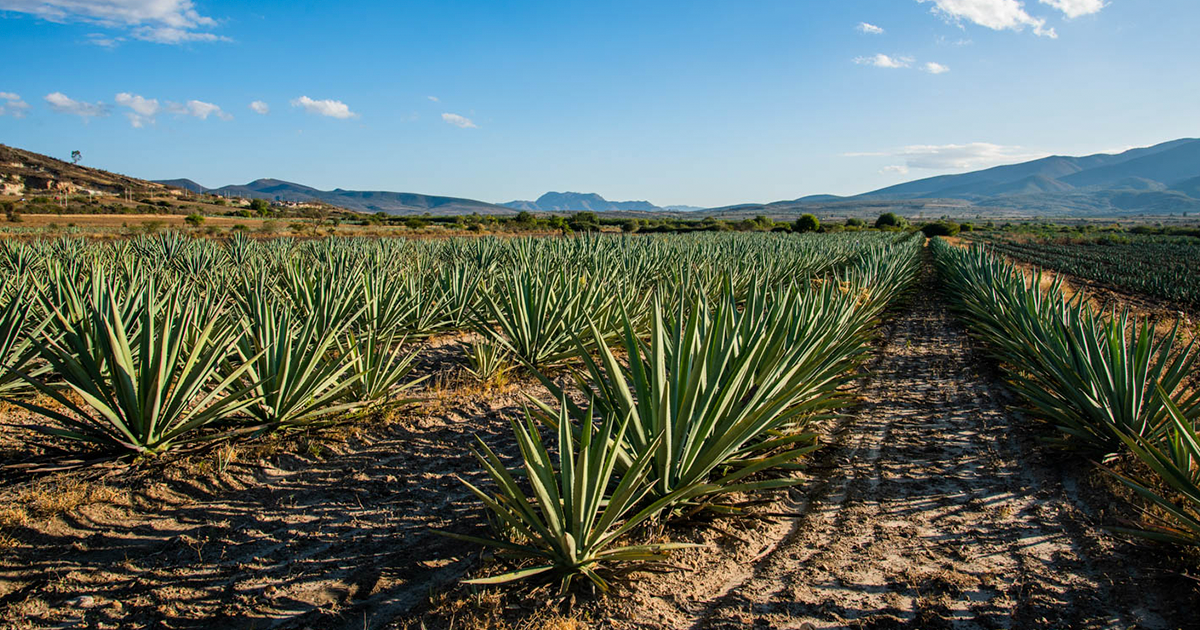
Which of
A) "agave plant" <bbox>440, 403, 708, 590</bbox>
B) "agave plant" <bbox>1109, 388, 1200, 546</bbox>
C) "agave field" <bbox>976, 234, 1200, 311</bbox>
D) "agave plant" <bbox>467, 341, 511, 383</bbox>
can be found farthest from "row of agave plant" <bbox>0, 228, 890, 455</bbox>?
"agave field" <bbox>976, 234, 1200, 311</bbox>

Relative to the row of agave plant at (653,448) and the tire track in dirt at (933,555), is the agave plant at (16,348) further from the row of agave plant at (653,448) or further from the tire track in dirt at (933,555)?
the tire track in dirt at (933,555)

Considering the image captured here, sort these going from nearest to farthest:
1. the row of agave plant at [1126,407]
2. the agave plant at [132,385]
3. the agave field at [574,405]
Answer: the agave field at [574,405] < the row of agave plant at [1126,407] < the agave plant at [132,385]

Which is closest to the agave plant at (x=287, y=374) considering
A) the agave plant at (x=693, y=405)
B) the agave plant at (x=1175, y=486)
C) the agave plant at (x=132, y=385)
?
the agave plant at (x=132, y=385)

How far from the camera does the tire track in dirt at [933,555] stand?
2.15 meters

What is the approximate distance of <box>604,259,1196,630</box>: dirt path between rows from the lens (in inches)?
84.7

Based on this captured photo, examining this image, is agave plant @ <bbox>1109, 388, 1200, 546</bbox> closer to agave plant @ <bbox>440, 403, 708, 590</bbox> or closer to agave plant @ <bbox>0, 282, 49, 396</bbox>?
agave plant @ <bbox>440, 403, 708, 590</bbox>

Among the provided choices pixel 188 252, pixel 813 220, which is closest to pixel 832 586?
pixel 188 252

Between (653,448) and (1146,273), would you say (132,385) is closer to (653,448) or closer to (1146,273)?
(653,448)

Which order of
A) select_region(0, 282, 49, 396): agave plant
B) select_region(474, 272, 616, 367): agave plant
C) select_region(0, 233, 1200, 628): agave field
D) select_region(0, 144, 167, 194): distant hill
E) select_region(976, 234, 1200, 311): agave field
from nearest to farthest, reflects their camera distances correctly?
select_region(0, 233, 1200, 628): agave field, select_region(0, 282, 49, 396): agave plant, select_region(474, 272, 616, 367): agave plant, select_region(976, 234, 1200, 311): agave field, select_region(0, 144, 167, 194): distant hill

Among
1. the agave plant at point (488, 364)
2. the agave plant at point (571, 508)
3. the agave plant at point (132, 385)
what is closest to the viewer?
the agave plant at point (571, 508)

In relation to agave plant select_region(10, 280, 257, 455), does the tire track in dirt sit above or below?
below

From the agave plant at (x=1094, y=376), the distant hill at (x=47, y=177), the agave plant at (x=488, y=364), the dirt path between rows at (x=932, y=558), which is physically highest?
the distant hill at (x=47, y=177)

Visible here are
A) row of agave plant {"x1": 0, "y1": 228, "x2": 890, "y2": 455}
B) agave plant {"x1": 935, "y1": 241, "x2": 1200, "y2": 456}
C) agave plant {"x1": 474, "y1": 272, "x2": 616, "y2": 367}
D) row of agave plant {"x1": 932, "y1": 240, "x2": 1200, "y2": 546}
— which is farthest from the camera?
agave plant {"x1": 474, "y1": 272, "x2": 616, "y2": 367}

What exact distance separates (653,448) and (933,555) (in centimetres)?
142
